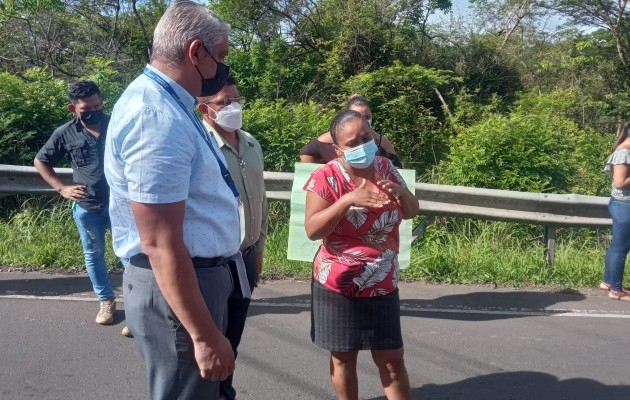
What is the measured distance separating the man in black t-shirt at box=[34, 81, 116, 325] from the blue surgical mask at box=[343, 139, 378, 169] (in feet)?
8.25

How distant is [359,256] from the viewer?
3.42 m

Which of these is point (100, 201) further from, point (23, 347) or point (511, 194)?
point (511, 194)

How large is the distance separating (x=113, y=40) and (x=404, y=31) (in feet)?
20.6

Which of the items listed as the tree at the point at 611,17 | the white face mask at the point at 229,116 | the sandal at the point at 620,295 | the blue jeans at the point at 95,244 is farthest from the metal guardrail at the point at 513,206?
the tree at the point at 611,17

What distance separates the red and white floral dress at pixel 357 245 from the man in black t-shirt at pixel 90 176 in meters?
2.41

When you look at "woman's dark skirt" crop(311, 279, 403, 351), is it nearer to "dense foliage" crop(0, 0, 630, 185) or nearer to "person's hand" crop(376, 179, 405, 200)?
"person's hand" crop(376, 179, 405, 200)

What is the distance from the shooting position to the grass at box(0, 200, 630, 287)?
6.75 m

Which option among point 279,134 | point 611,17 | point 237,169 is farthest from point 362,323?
point 611,17

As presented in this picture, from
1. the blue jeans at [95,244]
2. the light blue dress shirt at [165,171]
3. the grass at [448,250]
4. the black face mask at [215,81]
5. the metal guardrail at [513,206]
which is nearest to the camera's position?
the light blue dress shirt at [165,171]

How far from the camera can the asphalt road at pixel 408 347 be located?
4250 millimetres

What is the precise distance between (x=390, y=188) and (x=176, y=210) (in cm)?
151

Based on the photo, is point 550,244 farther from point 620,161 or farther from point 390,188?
point 390,188

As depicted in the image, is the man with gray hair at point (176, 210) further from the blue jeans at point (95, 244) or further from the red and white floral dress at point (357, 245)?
the blue jeans at point (95, 244)

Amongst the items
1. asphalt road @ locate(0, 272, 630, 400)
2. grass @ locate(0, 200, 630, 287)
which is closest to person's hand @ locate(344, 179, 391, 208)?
asphalt road @ locate(0, 272, 630, 400)
